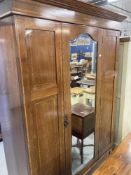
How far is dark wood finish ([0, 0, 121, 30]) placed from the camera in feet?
3.22

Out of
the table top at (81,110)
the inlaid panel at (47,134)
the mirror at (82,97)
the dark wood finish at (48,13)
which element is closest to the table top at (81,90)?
the mirror at (82,97)

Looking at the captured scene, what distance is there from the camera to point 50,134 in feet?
4.53

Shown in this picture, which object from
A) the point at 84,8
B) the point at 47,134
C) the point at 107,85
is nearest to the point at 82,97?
the point at 107,85

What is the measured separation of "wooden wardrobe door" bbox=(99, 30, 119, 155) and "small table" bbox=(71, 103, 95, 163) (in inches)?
8.3

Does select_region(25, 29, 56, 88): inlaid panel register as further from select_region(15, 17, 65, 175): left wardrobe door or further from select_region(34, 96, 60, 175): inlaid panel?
select_region(34, 96, 60, 175): inlaid panel

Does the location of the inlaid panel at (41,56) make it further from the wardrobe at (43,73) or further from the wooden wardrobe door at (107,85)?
the wooden wardrobe door at (107,85)

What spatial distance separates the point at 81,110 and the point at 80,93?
0.60 feet

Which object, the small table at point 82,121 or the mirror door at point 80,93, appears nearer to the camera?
the mirror door at point 80,93

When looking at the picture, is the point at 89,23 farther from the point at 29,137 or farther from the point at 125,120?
the point at 125,120

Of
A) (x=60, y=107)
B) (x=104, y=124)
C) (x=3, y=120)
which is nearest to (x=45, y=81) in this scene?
(x=60, y=107)

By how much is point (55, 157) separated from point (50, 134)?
26cm

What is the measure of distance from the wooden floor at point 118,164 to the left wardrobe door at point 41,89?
0.46m

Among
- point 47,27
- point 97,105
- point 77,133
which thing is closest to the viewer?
point 47,27

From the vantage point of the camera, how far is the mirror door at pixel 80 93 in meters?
1.41
